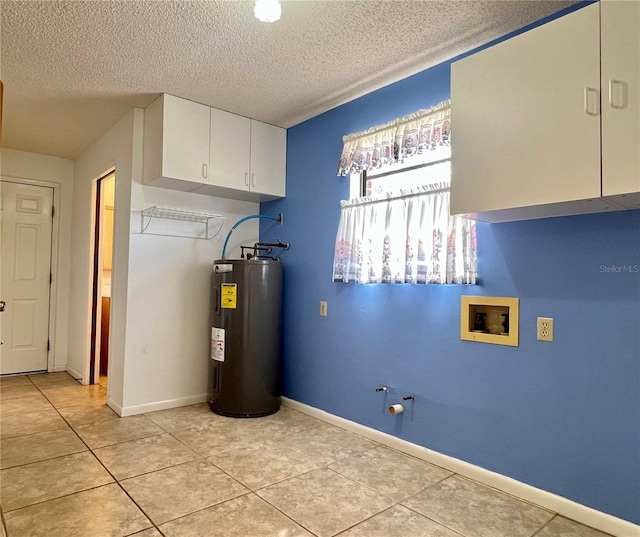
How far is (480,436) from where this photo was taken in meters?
2.36

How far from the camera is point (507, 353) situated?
7.43 feet

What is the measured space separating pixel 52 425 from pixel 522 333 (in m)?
3.20

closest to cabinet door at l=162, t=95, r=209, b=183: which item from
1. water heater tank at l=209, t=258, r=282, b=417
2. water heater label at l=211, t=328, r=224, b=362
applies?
water heater tank at l=209, t=258, r=282, b=417

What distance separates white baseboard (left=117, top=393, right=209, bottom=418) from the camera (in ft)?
10.9

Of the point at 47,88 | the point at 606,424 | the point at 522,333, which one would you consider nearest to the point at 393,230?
the point at 522,333

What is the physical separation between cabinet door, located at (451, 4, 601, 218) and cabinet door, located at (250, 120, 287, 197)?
1925 mm

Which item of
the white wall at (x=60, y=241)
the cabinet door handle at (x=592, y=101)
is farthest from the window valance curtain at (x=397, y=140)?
the white wall at (x=60, y=241)

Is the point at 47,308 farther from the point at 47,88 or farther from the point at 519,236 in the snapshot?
the point at 519,236

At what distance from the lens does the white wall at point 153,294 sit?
3.39 metres

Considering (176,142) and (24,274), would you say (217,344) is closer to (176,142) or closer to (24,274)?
(176,142)

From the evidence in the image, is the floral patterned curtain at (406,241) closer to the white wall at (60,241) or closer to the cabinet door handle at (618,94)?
the cabinet door handle at (618,94)

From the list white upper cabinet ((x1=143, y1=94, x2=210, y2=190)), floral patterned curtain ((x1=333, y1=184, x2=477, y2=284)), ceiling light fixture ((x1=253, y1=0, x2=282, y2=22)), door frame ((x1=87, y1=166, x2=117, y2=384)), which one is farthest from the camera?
door frame ((x1=87, y1=166, x2=117, y2=384))

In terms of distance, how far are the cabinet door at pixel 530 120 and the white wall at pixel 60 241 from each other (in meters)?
4.63

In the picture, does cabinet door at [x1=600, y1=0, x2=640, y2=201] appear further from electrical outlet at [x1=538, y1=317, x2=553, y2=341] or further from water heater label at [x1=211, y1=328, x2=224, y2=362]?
water heater label at [x1=211, y1=328, x2=224, y2=362]
